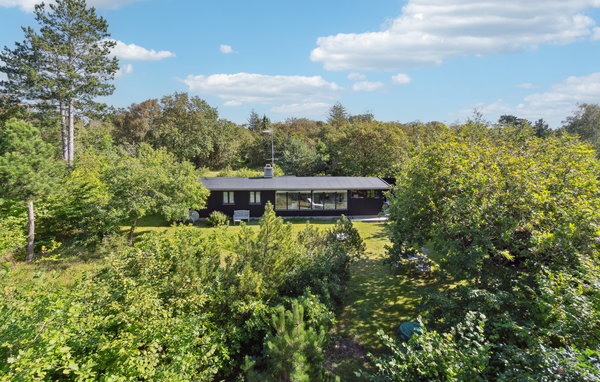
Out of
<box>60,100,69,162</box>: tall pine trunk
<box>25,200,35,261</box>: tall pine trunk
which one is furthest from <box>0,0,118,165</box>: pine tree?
<box>25,200,35,261</box>: tall pine trunk

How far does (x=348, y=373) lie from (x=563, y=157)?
330 inches

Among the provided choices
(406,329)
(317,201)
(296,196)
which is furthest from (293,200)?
(406,329)

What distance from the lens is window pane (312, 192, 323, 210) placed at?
2050 cm

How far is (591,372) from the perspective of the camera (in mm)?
3102

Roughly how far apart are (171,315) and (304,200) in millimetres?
A: 15266

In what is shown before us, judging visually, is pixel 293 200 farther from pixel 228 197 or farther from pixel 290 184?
pixel 228 197

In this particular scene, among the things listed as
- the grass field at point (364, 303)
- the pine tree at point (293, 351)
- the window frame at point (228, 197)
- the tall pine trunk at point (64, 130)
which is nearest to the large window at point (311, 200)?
the window frame at point (228, 197)

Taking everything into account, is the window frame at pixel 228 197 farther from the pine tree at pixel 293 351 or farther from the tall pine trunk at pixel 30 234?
the pine tree at pixel 293 351

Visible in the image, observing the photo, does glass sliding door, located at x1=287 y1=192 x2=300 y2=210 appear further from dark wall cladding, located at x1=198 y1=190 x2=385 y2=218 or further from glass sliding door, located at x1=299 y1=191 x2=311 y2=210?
glass sliding door, located at x1=299 y1=191 x2=311 y2=210

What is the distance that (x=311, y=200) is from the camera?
20531 mm

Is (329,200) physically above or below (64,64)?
below

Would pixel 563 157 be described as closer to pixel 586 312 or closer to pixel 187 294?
pixel 586 312

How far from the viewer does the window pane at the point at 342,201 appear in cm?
2069

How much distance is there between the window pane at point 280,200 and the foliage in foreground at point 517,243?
455 inches
